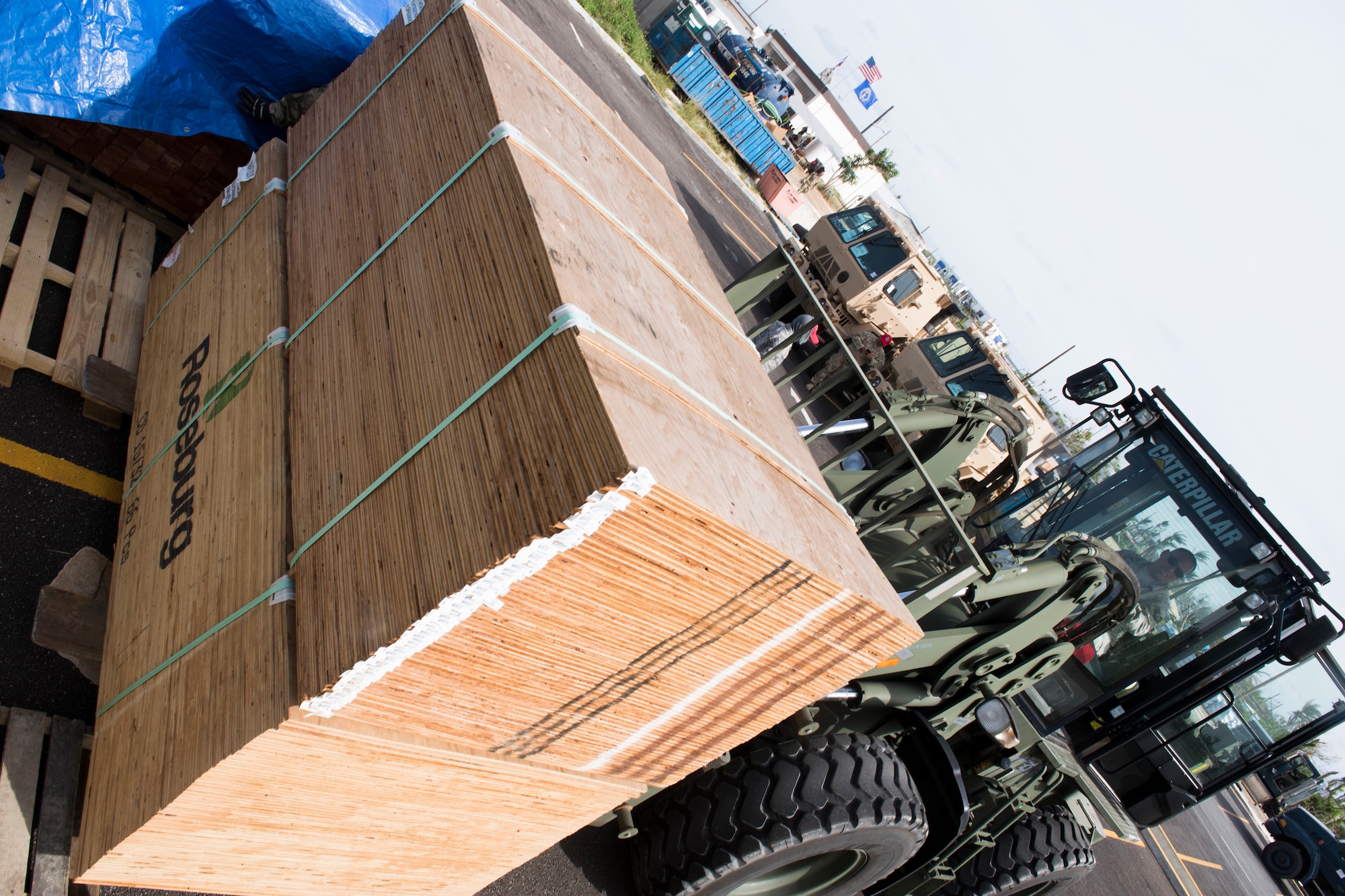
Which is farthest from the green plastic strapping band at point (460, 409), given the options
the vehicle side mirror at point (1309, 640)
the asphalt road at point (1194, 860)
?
the asphalt road at point (1194, 860)

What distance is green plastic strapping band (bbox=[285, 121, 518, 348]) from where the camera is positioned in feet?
7.84

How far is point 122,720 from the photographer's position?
224cm

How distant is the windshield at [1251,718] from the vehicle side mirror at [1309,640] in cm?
16

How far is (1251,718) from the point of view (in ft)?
13.1

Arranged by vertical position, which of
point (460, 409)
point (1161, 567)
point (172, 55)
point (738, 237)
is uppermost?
point (738, 237)

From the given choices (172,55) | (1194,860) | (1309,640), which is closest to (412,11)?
(172,55)

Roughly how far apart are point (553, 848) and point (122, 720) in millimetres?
2007

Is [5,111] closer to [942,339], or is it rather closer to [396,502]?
[396,502]

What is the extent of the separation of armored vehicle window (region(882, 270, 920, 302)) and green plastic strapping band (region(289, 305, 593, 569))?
34.5 feet

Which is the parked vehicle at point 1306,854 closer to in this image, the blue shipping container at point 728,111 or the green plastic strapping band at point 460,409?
the green plastic strapping band at point 460,409

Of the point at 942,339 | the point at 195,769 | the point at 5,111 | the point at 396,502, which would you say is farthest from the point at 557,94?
the point at 942,339

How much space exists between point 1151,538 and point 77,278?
17.8 feet

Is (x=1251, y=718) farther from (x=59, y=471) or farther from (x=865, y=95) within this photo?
(x=865, y=95)

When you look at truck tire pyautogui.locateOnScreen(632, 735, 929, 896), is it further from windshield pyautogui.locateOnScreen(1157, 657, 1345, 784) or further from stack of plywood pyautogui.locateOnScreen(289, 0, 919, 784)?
windshield pyautogui.locateOnScreen(1157, 657, 1345, 784)
